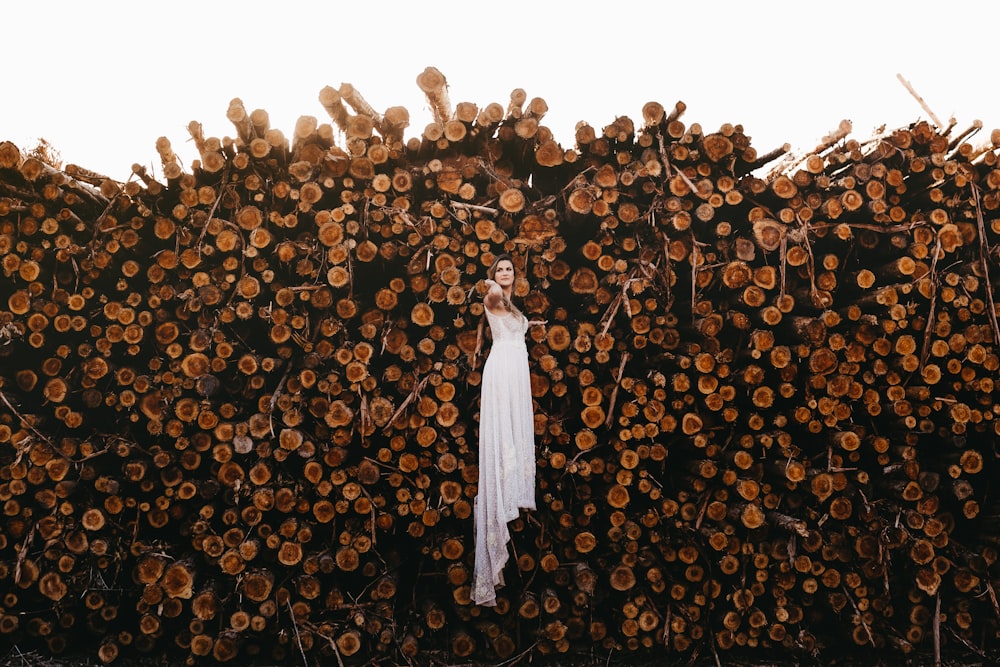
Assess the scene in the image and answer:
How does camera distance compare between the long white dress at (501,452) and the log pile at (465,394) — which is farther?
the log pile at (465,394)

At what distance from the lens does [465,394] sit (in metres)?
3.19

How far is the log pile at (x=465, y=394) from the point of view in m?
3.03

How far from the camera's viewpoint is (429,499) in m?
3.10

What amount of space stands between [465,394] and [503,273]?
72 centimetres

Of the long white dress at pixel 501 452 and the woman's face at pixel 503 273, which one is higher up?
the woman's face at pixel 503 273

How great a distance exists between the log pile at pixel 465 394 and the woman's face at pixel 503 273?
187mm

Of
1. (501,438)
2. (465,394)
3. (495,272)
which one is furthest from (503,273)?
(501,438)

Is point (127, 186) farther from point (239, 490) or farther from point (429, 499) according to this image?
point (429, 499)

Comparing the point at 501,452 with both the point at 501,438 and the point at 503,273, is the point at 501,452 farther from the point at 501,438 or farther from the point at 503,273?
the point at 503,273

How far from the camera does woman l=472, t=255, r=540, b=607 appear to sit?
2.89 metres

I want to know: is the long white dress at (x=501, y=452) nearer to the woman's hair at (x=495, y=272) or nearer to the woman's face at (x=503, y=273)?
the woman's hair at (x=495, y=272)

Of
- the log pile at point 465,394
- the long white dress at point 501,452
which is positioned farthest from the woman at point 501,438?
the log pile at point 465,394

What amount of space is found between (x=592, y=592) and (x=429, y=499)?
101 centimetres

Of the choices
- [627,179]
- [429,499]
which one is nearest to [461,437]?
[429,499]
